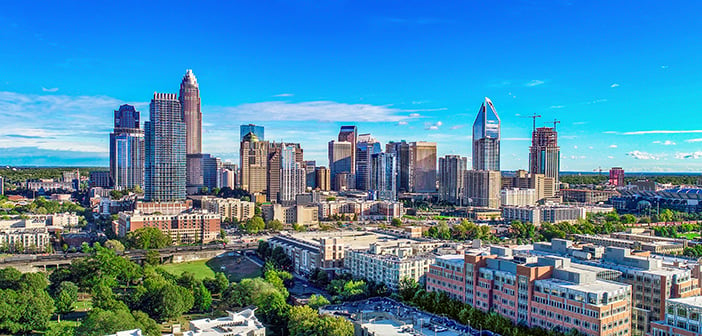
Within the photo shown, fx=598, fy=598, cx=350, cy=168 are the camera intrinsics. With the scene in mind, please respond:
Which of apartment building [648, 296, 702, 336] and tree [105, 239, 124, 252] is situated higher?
apartment building [648, 296, 702, 336]

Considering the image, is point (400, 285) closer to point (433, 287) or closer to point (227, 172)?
point (433, 287)

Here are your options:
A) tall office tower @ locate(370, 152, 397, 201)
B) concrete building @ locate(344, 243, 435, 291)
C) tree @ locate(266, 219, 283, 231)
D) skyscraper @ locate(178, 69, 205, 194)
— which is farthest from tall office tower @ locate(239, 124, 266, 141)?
concrete building @ locate(344, 243, 435, 291)

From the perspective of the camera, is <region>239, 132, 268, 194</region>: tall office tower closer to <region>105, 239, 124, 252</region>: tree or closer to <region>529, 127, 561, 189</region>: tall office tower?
<region>529, 127, 561, 189</region>: tall office tower

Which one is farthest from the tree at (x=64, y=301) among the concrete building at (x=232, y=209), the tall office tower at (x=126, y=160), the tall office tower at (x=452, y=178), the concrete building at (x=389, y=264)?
the tall office tower at (x=126, y=160)

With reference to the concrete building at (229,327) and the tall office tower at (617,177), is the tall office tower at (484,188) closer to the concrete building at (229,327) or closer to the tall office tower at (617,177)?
the tall office tower at (617,177)

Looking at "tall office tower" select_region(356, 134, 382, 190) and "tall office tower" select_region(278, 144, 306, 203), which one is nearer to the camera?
"tall office tower" select_region(278, 144, 306, 203)

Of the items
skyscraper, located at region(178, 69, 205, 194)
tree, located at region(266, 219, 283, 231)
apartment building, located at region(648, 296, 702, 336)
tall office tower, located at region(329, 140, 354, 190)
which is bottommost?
tree, located at region(266, 219, 283, 231)

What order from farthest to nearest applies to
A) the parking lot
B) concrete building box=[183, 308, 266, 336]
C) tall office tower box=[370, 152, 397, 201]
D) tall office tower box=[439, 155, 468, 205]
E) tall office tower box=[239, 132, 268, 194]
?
1. tall office tower box=[239, 132, 268, 194]
2. tall office tower box=[370, 152, 397, 201]
3. tall office tower box=[439, 155, 468, 205]
4. the parking lot
5. concrete building box=[183, 308, 266, 336]

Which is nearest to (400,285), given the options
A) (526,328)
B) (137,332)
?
(526,328)
